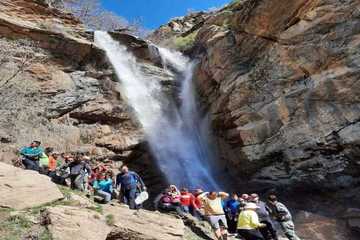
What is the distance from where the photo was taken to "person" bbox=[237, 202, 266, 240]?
10117mm

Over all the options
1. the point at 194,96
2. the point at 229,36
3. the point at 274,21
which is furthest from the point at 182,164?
the point at 274,21

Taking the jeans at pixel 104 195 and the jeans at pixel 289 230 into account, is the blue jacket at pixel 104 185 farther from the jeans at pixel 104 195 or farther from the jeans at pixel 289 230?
the jeans at pixel 289 230

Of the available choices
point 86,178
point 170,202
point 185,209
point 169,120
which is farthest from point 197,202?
point 169,120

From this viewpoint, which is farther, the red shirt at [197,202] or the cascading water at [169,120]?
the cascading water at [169,120]

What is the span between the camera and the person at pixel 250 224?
10.1m

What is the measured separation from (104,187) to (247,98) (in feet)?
29.1

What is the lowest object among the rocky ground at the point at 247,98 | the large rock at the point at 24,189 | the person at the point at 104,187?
the large rock at the point at 24,189

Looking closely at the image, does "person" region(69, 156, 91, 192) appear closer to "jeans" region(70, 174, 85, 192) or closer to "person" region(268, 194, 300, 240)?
"jeans" region(70, 174, 85, 192)

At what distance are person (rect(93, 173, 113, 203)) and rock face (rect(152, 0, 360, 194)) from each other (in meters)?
7.97

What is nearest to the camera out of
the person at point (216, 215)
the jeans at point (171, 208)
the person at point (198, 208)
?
the person at point (216, 215)

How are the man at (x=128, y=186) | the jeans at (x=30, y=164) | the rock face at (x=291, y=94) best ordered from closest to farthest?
the man at (x=128, y=186) → the jeans at (x=30, y=164) → the rock face at (x=291, y=94)

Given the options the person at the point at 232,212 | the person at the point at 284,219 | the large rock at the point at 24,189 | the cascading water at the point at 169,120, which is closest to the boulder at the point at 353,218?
the person at the point at 284,219

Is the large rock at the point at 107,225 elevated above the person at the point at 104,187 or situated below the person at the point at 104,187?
below

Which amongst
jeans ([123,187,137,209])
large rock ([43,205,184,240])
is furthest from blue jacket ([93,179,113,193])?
large rock ([43,205,184,240])
